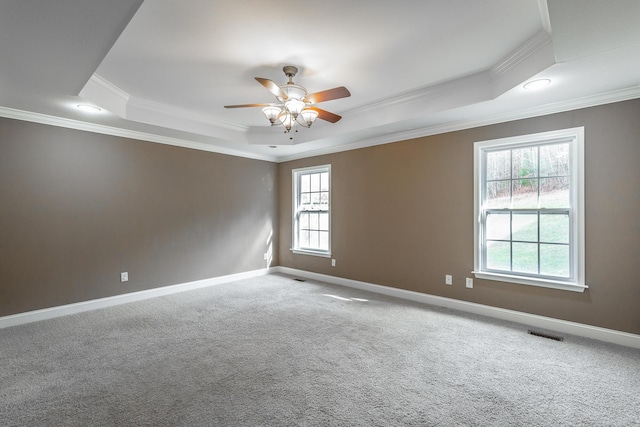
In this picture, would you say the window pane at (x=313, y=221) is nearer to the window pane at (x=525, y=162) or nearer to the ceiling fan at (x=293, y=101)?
the ceiling fan at (x=293, y=101)

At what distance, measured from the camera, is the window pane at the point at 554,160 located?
3.24 m

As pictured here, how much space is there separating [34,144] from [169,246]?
81.1 inches

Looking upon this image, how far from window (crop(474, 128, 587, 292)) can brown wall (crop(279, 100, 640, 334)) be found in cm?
9

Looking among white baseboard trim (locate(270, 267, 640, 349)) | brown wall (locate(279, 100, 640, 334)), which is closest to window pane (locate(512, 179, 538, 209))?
brown wall (locate(279, 100, 640, 334))

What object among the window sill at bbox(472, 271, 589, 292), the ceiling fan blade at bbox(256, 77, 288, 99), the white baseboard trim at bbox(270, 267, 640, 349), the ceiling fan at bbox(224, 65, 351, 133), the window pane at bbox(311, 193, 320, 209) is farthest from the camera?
the window pane at bbox(311, 193, 320, 209)

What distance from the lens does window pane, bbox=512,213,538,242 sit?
11.3ft

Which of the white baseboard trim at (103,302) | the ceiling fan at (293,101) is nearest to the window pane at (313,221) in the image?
the white baseboard trim at (103,302)

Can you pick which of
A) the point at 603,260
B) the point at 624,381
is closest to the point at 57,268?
the point at 624,381

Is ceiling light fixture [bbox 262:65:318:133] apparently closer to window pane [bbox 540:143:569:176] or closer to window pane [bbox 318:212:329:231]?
window pane [bbox 540:143:569:176]

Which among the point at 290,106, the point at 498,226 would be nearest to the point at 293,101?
the point at 290,106

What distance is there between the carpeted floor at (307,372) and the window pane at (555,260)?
2.29ft

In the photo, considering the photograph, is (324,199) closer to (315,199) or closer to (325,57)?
(315,199)

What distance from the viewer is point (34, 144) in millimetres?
3557

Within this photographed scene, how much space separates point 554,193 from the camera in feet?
10.8
